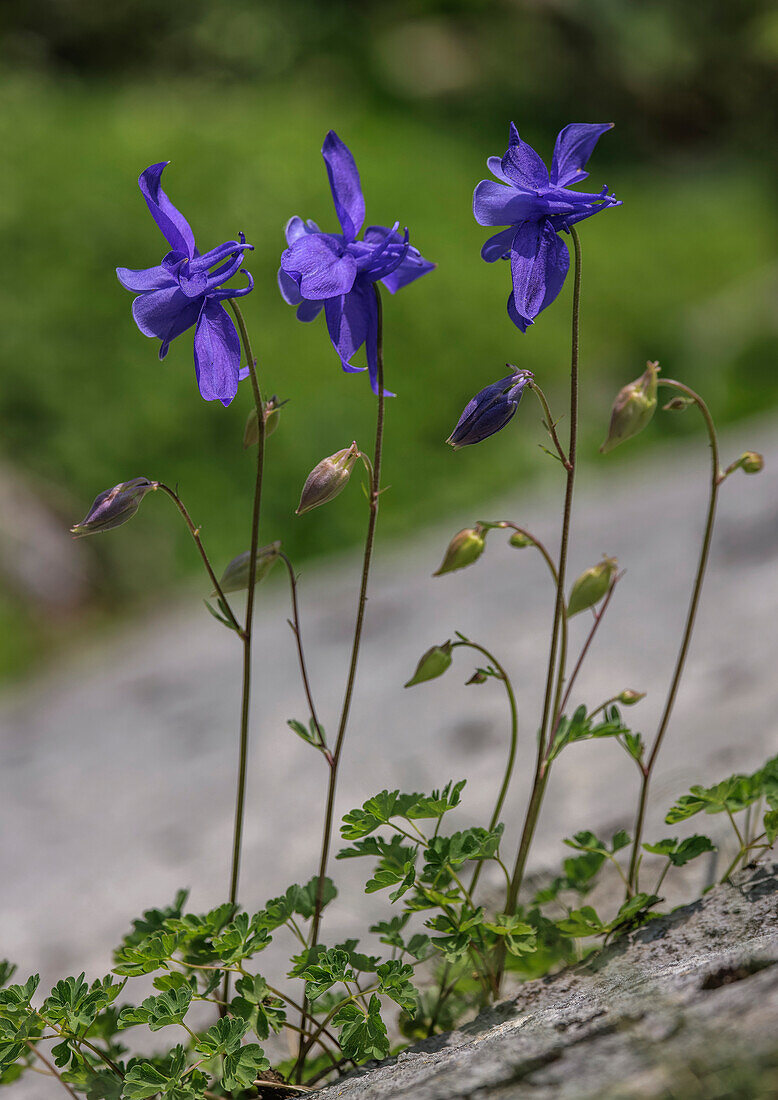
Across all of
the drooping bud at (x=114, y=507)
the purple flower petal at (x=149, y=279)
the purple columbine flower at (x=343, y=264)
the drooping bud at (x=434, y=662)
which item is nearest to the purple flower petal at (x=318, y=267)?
the purple columbine flower at (x=343, y=264)

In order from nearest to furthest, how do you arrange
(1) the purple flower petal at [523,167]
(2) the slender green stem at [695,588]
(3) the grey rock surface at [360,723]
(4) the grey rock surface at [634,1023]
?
1. (4) the grey rock surface at [634,1023]
2. (1) the purple flower petal at [523,167]
3. (2) the slender green stem at [695,588]
4. (3) the grey rock surface at [360,723]

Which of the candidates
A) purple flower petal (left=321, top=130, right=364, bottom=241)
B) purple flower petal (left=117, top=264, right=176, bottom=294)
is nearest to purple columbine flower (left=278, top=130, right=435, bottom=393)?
purple flower petal (left=321, top=130, right=364, bottom=241)

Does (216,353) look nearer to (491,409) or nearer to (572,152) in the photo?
(491,409)

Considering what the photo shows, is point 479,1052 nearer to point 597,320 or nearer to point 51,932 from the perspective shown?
point 51,932

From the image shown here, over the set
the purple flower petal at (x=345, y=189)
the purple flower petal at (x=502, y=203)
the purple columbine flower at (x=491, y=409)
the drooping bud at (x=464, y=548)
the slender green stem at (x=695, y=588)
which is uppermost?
the purple flower petal at (x=345, y=189)

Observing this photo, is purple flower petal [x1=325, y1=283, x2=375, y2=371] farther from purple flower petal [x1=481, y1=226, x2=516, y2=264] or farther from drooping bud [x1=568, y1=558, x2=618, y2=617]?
drooping bud [x1=568, y1=558, x2=618, y2=617]

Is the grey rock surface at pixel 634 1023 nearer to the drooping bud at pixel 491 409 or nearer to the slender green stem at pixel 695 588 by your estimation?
the slender green stem at pixel 695 588

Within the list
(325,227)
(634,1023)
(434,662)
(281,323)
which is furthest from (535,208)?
Result: (281,323)
